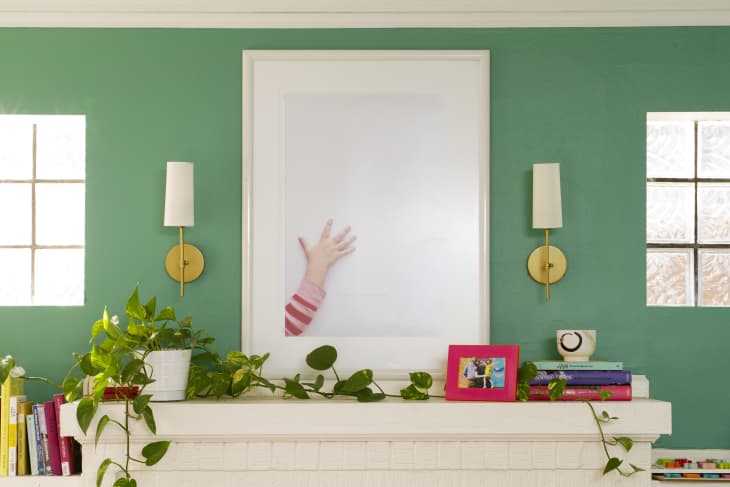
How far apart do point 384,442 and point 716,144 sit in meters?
1.92

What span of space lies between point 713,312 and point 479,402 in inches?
42.4

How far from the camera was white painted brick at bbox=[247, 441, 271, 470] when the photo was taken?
305 cm

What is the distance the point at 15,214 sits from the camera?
11.6ft

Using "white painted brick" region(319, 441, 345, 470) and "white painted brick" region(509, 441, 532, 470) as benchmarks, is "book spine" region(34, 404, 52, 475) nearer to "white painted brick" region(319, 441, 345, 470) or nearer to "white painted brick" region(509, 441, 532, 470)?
"white painted brick" region(319, 441, 345, 470)

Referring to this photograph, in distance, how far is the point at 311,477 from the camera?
3.05 meters

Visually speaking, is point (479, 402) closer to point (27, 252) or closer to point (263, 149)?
point (263, 149)

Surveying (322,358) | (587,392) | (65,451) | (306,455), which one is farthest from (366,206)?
(65,451)

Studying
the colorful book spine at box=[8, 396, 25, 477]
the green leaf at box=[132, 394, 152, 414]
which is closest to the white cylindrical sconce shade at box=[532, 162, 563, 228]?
the green leaf at box=[132, 394, 152, 414]

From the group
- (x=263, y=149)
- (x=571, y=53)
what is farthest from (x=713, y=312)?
(x=263, y=149)

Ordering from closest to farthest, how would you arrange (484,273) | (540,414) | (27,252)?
1. (540,414)
2. (484,273)
3. (27,252)

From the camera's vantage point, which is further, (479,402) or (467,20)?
(467,20)

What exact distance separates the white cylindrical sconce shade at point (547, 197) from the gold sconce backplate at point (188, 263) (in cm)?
135

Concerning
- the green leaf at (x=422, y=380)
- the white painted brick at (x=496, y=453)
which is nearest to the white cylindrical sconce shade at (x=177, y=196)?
the green leaf at (x=422, y=380)

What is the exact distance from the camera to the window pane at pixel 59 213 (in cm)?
355
